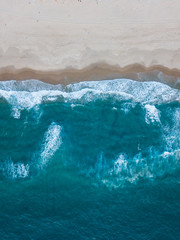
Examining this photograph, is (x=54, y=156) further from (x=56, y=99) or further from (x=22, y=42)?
(x=22, y=42)

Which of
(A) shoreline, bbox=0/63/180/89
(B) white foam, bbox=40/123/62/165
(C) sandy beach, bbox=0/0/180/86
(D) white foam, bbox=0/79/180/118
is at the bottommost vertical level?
(B) white foam, bbox=40/123/62/165

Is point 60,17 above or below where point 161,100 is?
above

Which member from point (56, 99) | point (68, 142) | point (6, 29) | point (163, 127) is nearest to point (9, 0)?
point (6, 29)

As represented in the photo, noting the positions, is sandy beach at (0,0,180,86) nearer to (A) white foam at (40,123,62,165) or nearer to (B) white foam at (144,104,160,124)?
(B) white foam at (144,104,160,124)

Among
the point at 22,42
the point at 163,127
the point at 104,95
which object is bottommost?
the point at 163,127

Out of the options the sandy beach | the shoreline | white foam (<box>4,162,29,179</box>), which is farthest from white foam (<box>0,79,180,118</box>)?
white foam (<box>4,162,29,179</box>)

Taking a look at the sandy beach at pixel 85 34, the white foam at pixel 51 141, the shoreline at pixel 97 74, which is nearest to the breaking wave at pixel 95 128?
the white foam at pixel 51 141
